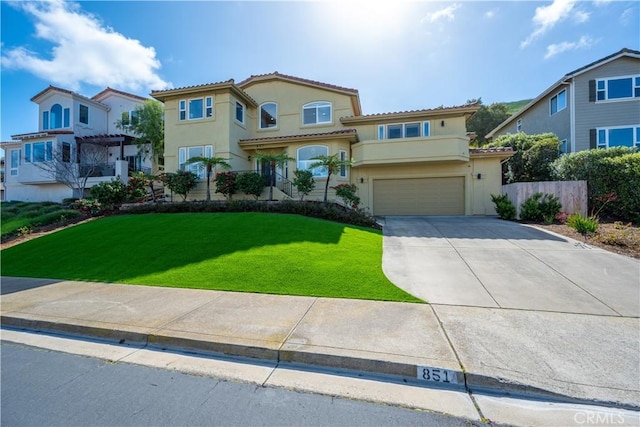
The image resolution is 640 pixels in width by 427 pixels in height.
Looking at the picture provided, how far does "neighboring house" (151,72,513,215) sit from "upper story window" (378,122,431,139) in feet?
0.19

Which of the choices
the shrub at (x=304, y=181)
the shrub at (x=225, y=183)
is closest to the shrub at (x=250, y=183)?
the shrub at (x=225, y=183)

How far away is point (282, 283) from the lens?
617 centimetres

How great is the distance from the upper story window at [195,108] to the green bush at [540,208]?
663 inches

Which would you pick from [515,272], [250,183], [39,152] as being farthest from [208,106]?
[39,152]

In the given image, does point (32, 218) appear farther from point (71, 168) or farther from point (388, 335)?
point (388, 335)

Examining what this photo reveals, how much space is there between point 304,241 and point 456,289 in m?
4.63

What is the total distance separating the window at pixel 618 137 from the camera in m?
17.3

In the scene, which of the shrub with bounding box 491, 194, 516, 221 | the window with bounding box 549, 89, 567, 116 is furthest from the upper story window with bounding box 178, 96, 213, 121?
the window with bounding box 549, 89, 567, 116

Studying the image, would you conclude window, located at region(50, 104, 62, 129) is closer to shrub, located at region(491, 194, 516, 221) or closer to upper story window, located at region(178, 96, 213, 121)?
upper story window, located at region(178, 96, 213, 121)

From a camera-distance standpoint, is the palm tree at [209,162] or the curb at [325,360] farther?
the palm tree at [209,162]

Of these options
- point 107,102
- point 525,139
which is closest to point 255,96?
point 107,102

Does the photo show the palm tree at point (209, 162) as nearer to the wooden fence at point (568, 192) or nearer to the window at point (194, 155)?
the window at point (194, 155)

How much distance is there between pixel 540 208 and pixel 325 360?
13327 mm

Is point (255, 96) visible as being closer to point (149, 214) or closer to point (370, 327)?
point (149, 214)
